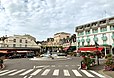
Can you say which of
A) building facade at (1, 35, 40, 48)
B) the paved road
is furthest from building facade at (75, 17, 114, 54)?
the paved road

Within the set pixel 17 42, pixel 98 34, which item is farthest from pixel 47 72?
pixel 17 42

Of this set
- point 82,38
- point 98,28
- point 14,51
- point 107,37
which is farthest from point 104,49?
point 14,51

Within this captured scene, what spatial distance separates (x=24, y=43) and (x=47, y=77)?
73.6 meters

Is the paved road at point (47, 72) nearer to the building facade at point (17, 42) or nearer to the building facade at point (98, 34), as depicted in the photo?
the building facade at point (98, 34)

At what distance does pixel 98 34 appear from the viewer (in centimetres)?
6525

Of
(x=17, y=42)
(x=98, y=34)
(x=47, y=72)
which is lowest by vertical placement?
(x=47, y=72)

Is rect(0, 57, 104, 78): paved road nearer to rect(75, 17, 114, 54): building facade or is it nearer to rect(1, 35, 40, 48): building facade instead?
rect(75, 17, 114, 54): building facade

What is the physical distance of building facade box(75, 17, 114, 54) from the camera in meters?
59.6

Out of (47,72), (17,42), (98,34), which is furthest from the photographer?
(17,42)

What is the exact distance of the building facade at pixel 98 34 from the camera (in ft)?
195

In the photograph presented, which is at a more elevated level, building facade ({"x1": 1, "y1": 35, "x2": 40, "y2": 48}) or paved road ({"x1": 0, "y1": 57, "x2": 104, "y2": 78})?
building facade ({"x1": 1, "y1": 35, "x2": 40, "y2": 48})

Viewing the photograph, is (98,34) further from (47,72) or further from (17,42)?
(47,72)

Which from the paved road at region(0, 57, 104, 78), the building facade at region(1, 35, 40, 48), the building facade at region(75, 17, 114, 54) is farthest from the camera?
the building facade at region(1, 35, 40, 48)

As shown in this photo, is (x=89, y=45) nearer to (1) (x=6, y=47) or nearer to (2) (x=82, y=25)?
(2) (x=82, y=25)
